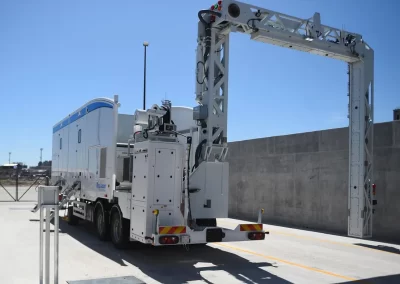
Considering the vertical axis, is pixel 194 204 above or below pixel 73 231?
above

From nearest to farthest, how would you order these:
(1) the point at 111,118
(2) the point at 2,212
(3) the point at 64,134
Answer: (1) the point at 111,118 → (3) the point at 64,134 → (2) the point at 2,212

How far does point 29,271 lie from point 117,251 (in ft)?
8.20

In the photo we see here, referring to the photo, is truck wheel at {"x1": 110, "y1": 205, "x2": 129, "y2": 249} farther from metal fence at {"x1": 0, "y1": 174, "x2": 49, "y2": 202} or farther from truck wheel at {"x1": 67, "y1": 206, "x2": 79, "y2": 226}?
truck wheel at {"x1": 67, "y1": 206, "x2": 79, "y2": 226}

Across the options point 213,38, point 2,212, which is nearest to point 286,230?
point 213,38

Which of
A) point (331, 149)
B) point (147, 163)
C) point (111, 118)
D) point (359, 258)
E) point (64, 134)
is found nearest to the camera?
point (147, 163)

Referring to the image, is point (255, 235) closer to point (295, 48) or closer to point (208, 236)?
point (208, 236)

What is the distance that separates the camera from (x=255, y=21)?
34.1 ft

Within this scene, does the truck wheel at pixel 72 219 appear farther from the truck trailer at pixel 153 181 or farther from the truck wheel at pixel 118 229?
the truck wheel at pixel 118 229

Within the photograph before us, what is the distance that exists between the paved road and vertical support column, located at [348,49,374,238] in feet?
2.31

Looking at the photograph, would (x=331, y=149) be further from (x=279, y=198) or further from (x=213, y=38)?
(x=213, y=38)

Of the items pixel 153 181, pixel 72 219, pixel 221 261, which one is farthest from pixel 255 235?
pixel 72 219

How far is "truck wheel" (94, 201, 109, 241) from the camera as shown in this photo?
11.4 metres

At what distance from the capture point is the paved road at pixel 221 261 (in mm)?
7797

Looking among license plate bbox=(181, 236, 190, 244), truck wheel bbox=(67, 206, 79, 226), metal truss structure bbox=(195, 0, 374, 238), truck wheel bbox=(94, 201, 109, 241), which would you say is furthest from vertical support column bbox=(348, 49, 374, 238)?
truck wheel bbox=(67, 206, 79, 226)
